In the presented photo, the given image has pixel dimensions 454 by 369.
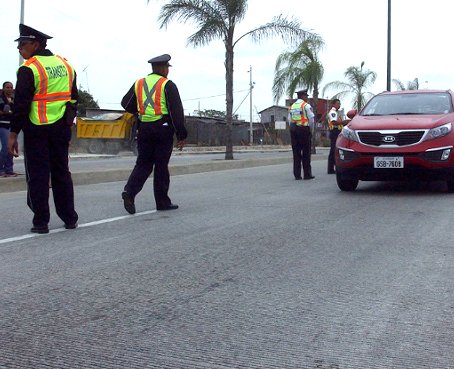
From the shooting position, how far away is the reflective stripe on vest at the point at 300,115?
12031 mm

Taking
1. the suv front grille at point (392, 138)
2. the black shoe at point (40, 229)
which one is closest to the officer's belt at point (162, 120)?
the black shoe at point (40, 229)

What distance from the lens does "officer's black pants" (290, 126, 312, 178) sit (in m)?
12.0

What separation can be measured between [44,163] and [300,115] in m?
6.88

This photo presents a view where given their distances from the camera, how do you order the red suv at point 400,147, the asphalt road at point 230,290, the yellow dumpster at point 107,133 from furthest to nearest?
the yellow dumpster at point 107,133, the red suv at point 400,147, the asphalt road at point 230,290

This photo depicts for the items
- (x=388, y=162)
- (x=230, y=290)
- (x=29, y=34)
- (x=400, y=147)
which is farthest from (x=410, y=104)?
(x=230, y=290)

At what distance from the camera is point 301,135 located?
477 inches

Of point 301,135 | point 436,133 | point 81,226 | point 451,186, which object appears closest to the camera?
point 81,226

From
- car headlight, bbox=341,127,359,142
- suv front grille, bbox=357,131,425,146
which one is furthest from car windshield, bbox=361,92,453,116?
suv front grille, bbox=357,131,425,146

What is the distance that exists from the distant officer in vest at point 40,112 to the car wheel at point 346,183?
4600mm

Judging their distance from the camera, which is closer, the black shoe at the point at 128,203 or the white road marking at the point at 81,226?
the white road marking at the point at 81,226

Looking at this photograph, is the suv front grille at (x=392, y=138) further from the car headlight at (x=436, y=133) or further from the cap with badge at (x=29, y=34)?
the cap with badge at (x=29, y=34)

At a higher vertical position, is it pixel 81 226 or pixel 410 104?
pixel 410 104

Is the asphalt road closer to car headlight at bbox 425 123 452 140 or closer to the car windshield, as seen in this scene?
car headlight at bbox 425 123 452 140

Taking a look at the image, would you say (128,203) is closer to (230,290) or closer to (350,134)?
(230,290)
